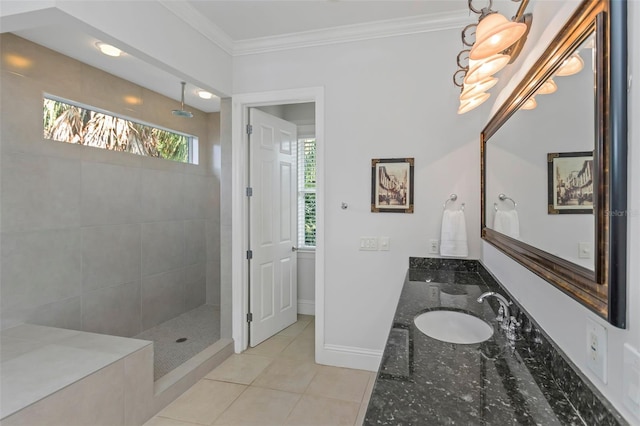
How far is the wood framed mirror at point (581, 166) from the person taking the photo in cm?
69

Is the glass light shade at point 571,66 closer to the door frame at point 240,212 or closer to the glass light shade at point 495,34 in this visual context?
the glass light shade at point 495,34

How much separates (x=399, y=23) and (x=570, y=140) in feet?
6.74

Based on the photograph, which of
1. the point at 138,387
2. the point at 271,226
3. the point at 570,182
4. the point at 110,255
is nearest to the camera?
the point at 570,182

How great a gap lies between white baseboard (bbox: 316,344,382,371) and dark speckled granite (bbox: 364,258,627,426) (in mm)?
1442

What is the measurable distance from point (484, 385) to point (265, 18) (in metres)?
2.69

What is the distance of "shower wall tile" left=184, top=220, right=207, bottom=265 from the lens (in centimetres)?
409

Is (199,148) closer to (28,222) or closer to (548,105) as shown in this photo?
(28,222)

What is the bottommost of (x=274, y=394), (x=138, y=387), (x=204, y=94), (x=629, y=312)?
(x=274, y=394)

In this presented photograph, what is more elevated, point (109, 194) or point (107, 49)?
point (107, 49)

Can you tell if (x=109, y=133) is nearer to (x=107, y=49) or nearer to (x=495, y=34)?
(x=107, y=49)

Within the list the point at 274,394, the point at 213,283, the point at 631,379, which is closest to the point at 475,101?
the point at 631,379

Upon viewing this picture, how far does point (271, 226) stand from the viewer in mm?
3375

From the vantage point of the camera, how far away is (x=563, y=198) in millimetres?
973

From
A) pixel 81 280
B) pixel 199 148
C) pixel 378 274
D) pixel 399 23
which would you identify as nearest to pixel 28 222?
pixel 81 280
